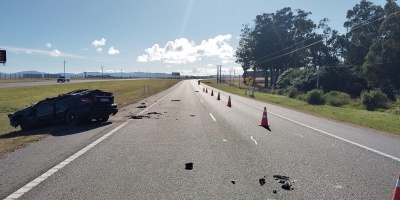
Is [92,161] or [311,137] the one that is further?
[311,137]

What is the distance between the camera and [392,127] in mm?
14586

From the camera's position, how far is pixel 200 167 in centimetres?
638

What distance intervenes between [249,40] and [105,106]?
7892 cm

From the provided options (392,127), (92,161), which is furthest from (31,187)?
(392,127)

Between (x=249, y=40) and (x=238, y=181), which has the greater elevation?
(x=249, y=40)

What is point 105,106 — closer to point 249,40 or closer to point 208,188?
point 208,188

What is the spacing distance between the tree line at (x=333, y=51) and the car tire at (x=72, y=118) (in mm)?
41064

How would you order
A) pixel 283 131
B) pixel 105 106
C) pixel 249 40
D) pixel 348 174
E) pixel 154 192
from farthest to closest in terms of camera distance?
1. pixel 249 40
2. pixel 105 106
3. pixel 283 131
4. pixel 348 174
5. pixel 154 192

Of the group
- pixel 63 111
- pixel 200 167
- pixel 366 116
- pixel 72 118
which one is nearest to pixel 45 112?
pixel 63 111

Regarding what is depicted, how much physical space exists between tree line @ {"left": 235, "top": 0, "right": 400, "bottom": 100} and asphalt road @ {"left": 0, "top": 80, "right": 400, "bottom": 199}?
3924cm

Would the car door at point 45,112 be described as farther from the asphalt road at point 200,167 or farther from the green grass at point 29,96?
the asphalt road at point 200,167

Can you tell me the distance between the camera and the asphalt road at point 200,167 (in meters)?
4.93

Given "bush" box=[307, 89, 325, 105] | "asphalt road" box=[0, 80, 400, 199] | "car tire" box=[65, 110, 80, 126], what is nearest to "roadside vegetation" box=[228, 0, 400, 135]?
"bush" box=[307, 89, 325, 105]

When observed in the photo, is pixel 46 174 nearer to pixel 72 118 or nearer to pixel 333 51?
pixel 72 118
